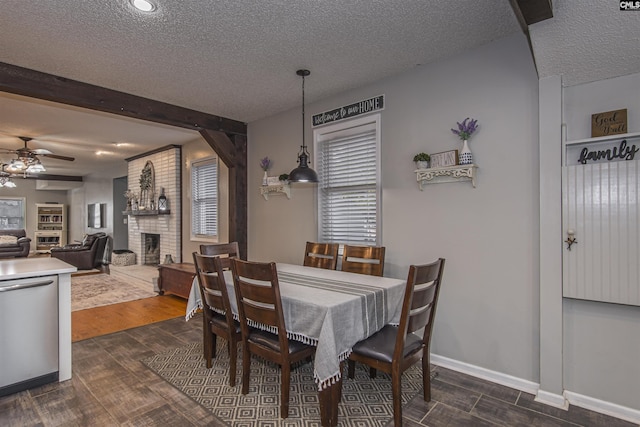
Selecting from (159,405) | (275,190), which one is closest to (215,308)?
(159,405)

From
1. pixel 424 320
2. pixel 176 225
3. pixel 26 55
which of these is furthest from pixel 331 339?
pixel 176 225

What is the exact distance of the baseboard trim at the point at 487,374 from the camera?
245 cm

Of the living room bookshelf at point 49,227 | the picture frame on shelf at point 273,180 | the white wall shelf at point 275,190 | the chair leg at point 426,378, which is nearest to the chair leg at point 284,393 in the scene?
the chair leg at point 426,378

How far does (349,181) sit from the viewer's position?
3.67 metres

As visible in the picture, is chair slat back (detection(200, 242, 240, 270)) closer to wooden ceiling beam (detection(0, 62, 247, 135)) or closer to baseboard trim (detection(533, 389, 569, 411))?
wooden ceiling beam (detection(0, 62, 247, 135))

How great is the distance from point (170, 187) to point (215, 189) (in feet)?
4.57

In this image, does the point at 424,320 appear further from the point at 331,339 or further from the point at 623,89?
the point at 623,89

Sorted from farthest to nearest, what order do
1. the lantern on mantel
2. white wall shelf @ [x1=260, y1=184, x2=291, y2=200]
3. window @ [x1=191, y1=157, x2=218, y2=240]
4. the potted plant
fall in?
the lantern on mantel → window @ [x1=191, y1=157, x2=218, y2=240] → white wall shelf @ [x1=260, y1=184, x2=291, y2=200] → the potted plant

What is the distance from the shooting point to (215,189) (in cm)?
572

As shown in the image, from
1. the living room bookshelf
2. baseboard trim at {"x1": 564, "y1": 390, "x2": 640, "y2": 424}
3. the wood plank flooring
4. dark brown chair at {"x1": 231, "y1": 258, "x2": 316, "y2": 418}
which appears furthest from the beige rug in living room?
the living room bookshelf

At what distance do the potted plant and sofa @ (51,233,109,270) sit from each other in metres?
8.38

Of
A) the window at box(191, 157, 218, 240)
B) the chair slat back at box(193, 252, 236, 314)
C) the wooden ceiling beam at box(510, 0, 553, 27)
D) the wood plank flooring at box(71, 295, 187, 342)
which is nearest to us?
the wooden ceiling beam at box(510, 0, 553, 27)

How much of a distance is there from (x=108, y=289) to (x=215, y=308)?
4.39m

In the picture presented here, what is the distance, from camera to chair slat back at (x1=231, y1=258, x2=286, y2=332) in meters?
2.04
